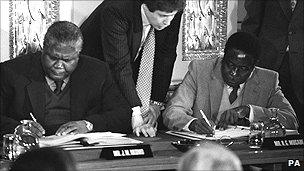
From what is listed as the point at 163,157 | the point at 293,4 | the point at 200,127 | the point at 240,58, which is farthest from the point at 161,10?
the point at 293,4

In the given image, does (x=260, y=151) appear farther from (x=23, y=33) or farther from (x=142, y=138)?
(x=23, y=33)

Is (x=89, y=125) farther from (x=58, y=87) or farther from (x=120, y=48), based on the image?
(x=120, y=48)

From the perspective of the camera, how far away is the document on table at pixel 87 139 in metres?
3.32

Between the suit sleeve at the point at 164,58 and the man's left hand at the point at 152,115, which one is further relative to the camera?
the suit sleeve at the point at 164,58

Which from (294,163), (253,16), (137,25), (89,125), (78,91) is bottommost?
(294,163)

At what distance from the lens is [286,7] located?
5.51 m

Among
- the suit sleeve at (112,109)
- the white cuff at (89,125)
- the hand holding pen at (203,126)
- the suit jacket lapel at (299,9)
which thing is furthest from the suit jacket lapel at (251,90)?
the suit jacket lapel at (299,9)

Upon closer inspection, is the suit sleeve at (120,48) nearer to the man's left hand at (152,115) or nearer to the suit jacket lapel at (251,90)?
the man's left hand at (152,115)

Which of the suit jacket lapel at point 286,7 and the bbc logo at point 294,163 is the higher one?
the suit jacket lapel at point 286,7

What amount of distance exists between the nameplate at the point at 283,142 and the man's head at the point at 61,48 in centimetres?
107

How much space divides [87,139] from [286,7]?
2.60 m

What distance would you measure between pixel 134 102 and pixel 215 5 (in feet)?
6.25

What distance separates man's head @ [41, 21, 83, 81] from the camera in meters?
3.72

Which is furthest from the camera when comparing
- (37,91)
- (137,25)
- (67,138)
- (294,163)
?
(137,25)
